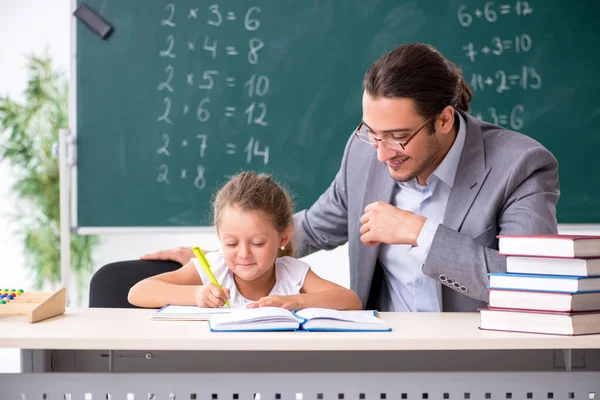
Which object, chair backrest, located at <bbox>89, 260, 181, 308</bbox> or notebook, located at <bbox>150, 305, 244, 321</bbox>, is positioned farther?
chair backrest, located at <bbox>89, 260, 181, 308</bbox>

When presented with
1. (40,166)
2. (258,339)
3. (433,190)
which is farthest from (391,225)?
(40,166)

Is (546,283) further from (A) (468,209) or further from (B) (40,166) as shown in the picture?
(B) (40,166)

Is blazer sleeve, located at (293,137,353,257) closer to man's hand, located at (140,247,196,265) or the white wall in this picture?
man's hand, located at (140,247,196,265)

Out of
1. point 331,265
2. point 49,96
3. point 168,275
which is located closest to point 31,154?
point 49,96

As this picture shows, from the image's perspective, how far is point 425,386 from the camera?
4.75 feet

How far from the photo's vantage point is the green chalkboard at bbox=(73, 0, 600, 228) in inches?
134

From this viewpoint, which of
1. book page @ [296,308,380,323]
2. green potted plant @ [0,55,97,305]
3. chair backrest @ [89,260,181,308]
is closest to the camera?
book page @ [296,308,380,323]

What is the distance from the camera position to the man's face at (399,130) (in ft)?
6.17

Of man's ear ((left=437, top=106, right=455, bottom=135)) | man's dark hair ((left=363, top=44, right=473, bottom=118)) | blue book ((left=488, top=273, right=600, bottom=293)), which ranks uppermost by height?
man's dark hair ((left=363, top=44, right=473, bottom=118))

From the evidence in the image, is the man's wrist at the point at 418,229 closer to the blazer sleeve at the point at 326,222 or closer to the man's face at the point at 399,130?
the man's face at the point at 399,130

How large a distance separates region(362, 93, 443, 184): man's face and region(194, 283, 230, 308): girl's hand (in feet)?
1.82

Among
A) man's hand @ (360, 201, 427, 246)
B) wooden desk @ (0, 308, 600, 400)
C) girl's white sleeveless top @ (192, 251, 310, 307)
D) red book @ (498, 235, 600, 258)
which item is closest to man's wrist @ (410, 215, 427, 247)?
man's hand @ (360, 201, 427, 246)

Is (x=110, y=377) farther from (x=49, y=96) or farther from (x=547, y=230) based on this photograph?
(x=49, y=96)

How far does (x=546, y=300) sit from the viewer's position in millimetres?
1371
